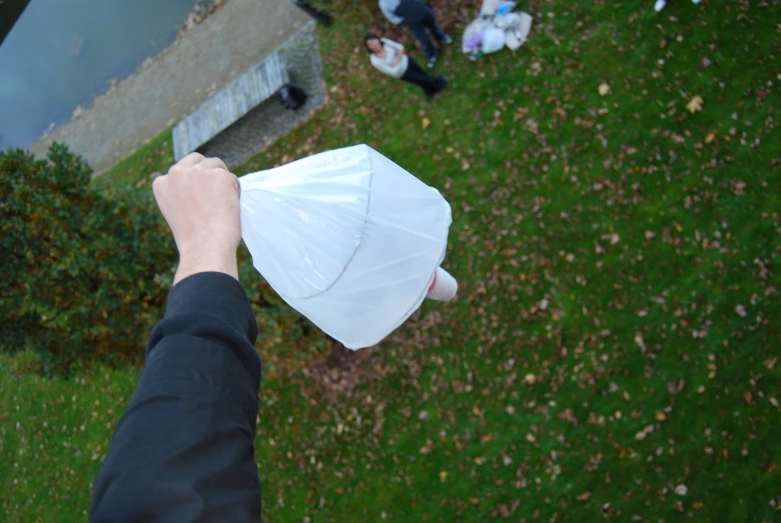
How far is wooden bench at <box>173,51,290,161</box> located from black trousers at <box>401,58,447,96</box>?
82.7 inches

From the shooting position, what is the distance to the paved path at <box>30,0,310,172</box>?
9297 mm

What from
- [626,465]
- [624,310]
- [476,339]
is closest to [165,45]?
[476,339]

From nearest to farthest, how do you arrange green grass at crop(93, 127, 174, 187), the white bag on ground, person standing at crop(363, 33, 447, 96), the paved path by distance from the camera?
the white bag on ground < person standing at crop(363, 33, 447, 96) < green grass at crop(93, 127, 174, 187) < the paved path

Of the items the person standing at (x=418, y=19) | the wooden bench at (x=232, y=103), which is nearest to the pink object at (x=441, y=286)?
the person standing at (x=418, y=19)

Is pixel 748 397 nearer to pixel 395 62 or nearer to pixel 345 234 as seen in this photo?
pixel 345 234

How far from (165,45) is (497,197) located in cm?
953

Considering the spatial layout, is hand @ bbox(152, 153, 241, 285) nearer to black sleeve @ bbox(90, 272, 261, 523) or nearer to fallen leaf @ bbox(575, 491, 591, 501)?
black sleeve @ bbox(90, 272, 261, 523)

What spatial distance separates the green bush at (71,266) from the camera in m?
4.79

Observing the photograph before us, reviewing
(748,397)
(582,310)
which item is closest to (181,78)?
(582,310)

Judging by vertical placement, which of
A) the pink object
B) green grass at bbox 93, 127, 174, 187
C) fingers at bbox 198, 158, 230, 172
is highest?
fingers at bbox 198, 158, 230, 172

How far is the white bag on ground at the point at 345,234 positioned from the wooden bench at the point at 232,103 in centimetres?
562

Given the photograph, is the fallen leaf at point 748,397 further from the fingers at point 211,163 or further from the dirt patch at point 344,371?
the fingers at point 211,163

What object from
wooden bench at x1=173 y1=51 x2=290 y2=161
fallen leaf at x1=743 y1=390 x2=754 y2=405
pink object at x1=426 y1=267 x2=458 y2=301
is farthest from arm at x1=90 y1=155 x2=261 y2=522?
wooden bench at x1=173 y1=51 x2=290 y2=161

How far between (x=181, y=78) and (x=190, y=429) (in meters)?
10.5
